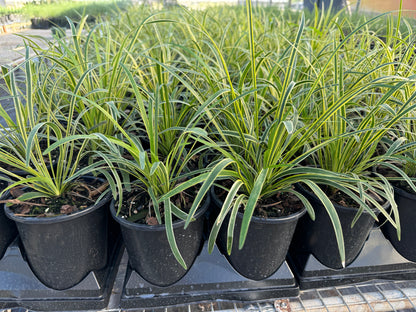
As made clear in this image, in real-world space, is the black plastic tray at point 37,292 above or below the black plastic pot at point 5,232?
below

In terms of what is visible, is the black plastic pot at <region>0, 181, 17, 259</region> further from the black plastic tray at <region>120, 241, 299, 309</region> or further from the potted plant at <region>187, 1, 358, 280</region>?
the potted plant at <region>187, 1, 358, 280</region>

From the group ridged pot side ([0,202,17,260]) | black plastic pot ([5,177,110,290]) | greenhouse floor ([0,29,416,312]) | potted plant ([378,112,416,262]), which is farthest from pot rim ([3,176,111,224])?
potted plant ([378,112,416,262])

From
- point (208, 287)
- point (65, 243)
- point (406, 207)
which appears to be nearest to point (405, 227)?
point (406, 207)

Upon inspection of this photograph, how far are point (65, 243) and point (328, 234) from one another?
0.58 m

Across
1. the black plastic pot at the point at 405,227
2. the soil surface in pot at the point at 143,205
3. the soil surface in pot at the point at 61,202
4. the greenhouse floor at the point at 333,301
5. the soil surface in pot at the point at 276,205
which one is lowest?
the greenhouse floor at the point at 333,301

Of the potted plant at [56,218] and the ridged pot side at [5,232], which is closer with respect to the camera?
the potted plant at [56,218]

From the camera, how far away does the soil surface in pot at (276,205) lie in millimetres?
611

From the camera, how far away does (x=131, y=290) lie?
0.65 metres

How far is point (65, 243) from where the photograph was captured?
60 centimetres

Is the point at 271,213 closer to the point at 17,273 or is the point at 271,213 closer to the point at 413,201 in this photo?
the point at 413,201

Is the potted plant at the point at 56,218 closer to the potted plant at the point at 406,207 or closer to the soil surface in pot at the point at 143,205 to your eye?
the soil surface in pot at the point at 143,205

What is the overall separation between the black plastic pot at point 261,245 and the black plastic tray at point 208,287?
0.8 inches

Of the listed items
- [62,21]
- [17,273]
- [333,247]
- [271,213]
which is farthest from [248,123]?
[62,21]

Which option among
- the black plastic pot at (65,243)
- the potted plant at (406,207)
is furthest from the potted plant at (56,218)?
the potted plant at (406,207)
